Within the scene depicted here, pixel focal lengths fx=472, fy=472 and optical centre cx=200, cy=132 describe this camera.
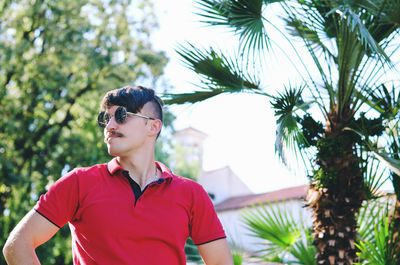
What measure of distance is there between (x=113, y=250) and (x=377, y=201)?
3541 millimetres

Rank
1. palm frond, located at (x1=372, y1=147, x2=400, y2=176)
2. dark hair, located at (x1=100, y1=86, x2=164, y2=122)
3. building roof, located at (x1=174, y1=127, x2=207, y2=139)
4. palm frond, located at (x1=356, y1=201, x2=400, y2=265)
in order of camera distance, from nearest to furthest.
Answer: dark hair, located at (x1=100, y1=86, x2=164, y2=122)
palm frond, located at (x1=372, y1=147, x2=400, y2=176)
palm frond, located at (x1=356, y1=201, x2=400, y2=265)
building roof, located at (x1=174, y1=127, x2=207, y2=139)

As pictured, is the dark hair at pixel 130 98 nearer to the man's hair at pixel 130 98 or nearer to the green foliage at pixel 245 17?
the man's hair at pixel 130 98

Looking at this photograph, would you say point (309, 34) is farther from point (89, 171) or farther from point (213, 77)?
point (89, 171)

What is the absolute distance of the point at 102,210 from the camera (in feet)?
6.00

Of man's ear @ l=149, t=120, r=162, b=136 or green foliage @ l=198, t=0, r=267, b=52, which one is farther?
green foliage @ l=198, t=0, r=267, b=52

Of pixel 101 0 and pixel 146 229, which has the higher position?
pixel 101 0

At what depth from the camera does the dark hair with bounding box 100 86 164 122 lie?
2131 mm

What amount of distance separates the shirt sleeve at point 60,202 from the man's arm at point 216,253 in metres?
0.57

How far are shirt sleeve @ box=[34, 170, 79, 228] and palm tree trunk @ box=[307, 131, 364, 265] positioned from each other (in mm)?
2925

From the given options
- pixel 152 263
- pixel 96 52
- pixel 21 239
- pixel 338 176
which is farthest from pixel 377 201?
pixel 96 52

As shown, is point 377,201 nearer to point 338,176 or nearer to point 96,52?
point 338,176

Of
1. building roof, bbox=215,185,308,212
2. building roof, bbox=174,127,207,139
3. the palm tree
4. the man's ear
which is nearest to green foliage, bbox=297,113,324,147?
the palm tree

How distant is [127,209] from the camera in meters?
1.86

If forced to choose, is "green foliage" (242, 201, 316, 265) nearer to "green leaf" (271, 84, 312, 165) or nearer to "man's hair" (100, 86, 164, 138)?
"green leaf" (271, 84, 312, 165)
